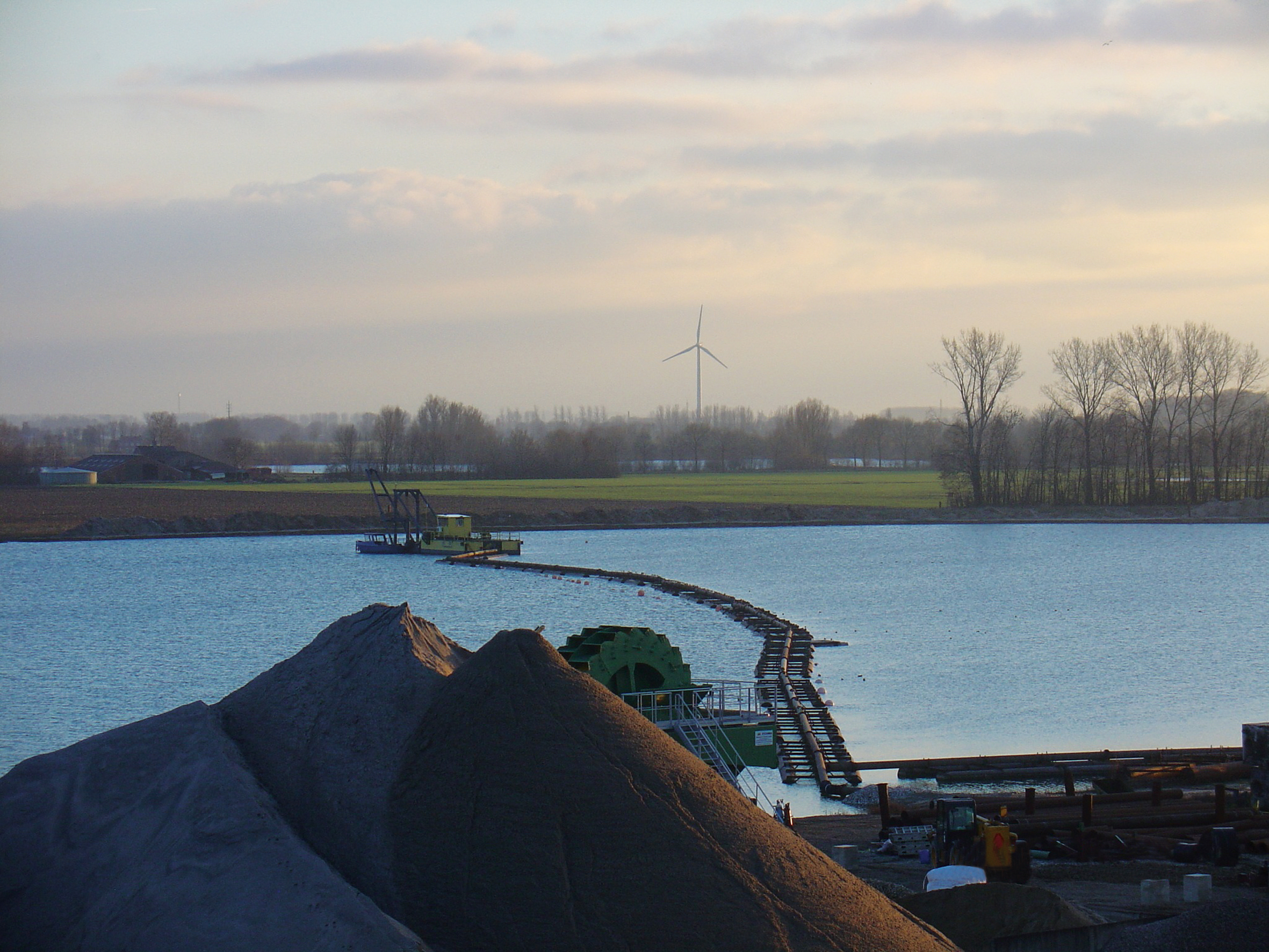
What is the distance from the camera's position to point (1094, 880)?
13.5m

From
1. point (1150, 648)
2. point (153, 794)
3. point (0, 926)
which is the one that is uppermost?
point (153, 794)

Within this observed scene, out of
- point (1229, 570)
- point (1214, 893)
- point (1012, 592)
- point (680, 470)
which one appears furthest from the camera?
point (680, 470)

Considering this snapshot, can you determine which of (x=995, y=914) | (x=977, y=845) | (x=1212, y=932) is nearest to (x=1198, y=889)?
(x=977, y=845)

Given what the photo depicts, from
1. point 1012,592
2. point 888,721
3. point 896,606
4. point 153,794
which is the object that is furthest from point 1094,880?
point 1012,592

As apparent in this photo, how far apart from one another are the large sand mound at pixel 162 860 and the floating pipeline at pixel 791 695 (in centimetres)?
1341

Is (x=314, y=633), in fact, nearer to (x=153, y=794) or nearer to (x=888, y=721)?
(x=888, y=721)

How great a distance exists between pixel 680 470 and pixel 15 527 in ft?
307

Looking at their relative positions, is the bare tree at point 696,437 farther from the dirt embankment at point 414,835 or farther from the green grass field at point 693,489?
the dirt embankment at point 414,835

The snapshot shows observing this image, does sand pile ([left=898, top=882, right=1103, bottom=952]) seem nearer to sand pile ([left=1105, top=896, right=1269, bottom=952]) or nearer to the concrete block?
sand pile ([left=1105, top=896, right=1269, bottom=952])

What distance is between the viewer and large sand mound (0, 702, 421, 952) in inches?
265

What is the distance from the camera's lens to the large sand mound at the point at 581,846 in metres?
7.24

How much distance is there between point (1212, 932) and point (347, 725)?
19.5 ft

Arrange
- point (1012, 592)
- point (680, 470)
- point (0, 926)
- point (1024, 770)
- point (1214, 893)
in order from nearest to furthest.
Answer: point (0, 926) → point (1214, 893) → point (1024, 770) → point (1012, 592) → point (680, 470)

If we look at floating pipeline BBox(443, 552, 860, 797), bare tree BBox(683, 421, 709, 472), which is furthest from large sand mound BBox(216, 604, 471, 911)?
bare tree BBox(683, 421, 709, 472)
